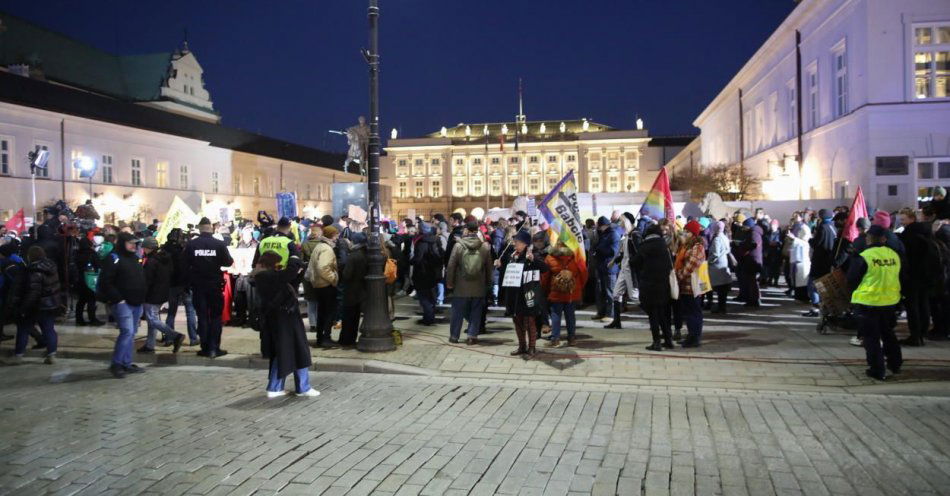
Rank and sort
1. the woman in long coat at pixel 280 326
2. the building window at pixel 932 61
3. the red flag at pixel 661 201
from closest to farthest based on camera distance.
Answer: the woman in long coat at pixel 280 326, the red flag at pixel 661 201, the building window at pixel 932 61

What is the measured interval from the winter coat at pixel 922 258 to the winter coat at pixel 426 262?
7.65 metres

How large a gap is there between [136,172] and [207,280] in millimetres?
45571

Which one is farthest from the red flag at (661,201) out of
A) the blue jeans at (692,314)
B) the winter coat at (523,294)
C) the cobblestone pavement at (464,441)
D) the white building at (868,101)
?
the white building at (868,101)

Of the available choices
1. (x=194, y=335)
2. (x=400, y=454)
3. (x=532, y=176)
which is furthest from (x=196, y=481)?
(x=532, y=176)

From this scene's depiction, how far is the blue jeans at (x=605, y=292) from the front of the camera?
12.9m

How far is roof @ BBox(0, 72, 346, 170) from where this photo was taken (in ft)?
135

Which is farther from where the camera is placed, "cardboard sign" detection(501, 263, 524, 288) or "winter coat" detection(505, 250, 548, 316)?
"cardboard sign" detection(501, 263, 524, 288)

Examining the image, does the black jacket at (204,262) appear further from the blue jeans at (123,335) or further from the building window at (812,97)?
the building window at (812,97)

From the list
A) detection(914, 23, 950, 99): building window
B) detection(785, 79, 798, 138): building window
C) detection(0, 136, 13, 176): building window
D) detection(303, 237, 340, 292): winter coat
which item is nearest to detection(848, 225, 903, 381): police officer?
detection(303, 237, 340, 292): winter coat

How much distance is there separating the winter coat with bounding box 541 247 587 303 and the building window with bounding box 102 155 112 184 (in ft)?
148

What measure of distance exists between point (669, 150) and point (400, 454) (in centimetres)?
10567

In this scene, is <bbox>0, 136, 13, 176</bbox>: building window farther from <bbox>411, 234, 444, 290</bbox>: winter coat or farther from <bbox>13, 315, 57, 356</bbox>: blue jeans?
<bbox>411, 234, 444, 290</bbox>: winter coat

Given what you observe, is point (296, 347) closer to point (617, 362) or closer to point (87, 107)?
point (617, 362)

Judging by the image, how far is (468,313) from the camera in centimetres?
1099
